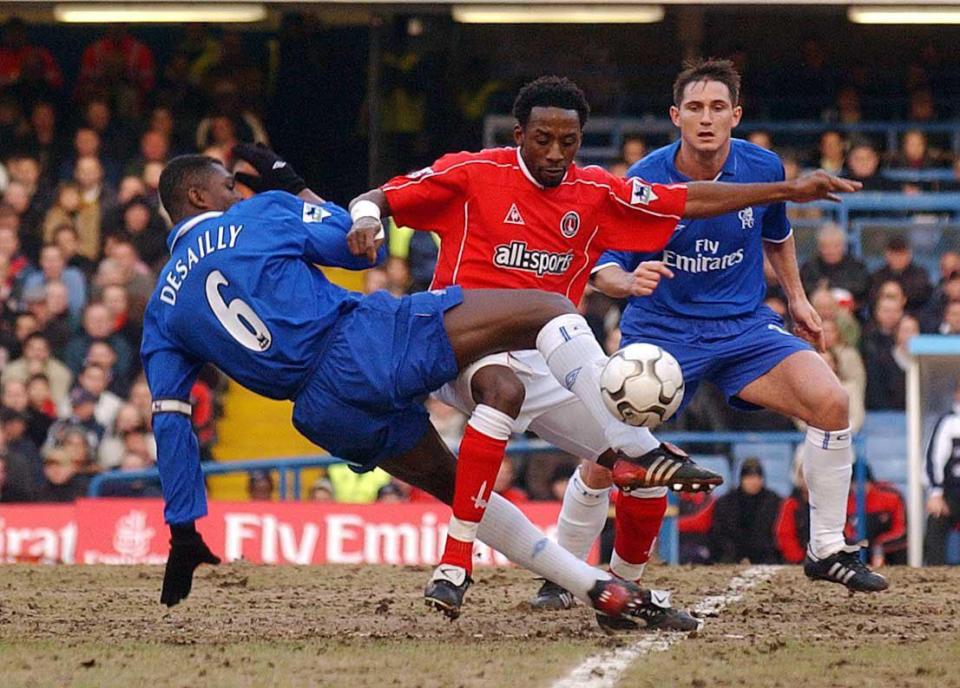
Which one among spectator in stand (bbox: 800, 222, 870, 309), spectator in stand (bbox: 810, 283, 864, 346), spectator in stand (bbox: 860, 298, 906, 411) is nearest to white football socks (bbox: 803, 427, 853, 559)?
spectator in stand (bbox: 810, 283, 864, 346)

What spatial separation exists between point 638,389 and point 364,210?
4.14 feet

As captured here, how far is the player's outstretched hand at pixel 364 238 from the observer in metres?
7.08

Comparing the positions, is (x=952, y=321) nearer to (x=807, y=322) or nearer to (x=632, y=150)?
(x=632, y=150)

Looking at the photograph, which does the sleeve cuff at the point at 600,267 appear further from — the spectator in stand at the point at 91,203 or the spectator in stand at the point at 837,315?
the spectator in stand at the point at 91,203

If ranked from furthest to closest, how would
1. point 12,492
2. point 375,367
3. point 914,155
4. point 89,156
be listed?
point 89,156, point 914,155, point 12,492, point 375,367

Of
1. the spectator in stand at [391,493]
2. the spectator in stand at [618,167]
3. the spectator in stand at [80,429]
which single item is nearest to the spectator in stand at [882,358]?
the spectator in stand at [618,167]

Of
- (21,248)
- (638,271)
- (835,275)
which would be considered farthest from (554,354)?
(21,248)

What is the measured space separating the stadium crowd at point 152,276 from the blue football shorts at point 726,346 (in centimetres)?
484

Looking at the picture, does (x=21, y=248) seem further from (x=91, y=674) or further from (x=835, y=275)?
(x=91, y=674)

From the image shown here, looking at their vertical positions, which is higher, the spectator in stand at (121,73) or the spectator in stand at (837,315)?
the spectator in stand at (121,73)

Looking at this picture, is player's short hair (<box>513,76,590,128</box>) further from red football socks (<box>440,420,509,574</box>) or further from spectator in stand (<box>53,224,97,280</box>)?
spectator in stand (<box>53,224,97,280</box>)

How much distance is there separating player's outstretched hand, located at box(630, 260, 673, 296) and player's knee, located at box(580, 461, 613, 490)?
103 centimetres

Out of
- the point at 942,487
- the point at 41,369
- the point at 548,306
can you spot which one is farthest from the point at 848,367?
the point at 548,306

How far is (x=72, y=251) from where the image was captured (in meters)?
17.1
